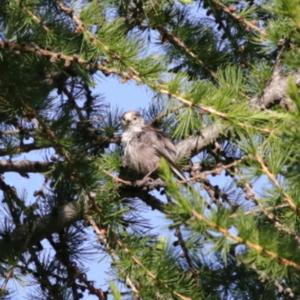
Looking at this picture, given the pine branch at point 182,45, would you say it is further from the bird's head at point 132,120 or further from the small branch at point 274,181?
the small branch at point 274,181

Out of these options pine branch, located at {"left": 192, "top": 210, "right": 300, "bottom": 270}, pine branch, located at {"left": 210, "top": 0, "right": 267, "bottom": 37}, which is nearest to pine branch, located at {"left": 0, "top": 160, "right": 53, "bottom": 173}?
pine branch, located at {"left": 210, "top": 0, "right": 267, "bottom": 37}

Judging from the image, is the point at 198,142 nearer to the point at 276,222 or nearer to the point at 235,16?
the point at 235,16

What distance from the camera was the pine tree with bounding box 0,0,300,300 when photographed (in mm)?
2645

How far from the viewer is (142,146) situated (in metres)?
4.70

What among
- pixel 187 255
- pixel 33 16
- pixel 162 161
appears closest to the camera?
pixel 162 161

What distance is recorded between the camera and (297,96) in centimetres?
230

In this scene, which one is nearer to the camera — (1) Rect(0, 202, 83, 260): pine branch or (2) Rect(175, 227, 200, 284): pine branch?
(2) Rect(175, 227, 200, 284): pine branch

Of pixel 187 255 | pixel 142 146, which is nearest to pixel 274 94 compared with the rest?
pixel 187 255

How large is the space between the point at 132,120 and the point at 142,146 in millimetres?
363

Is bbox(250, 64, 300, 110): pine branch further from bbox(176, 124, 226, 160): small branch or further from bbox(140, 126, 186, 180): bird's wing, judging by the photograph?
bbox(140, 126, 186, 180): bird's wing

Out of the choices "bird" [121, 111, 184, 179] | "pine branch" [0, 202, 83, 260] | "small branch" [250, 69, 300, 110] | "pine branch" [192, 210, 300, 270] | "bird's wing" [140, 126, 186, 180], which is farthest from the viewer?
"bird" [121, 111, 184, 179]

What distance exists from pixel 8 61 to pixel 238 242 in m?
1.18

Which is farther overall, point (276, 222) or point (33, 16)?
point (33, 16)

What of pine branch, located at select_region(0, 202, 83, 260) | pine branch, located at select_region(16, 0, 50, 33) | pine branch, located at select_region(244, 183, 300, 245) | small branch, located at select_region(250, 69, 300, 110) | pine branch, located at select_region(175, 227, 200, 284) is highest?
pine branch, located at select_region(16, 0, 50, 33)
